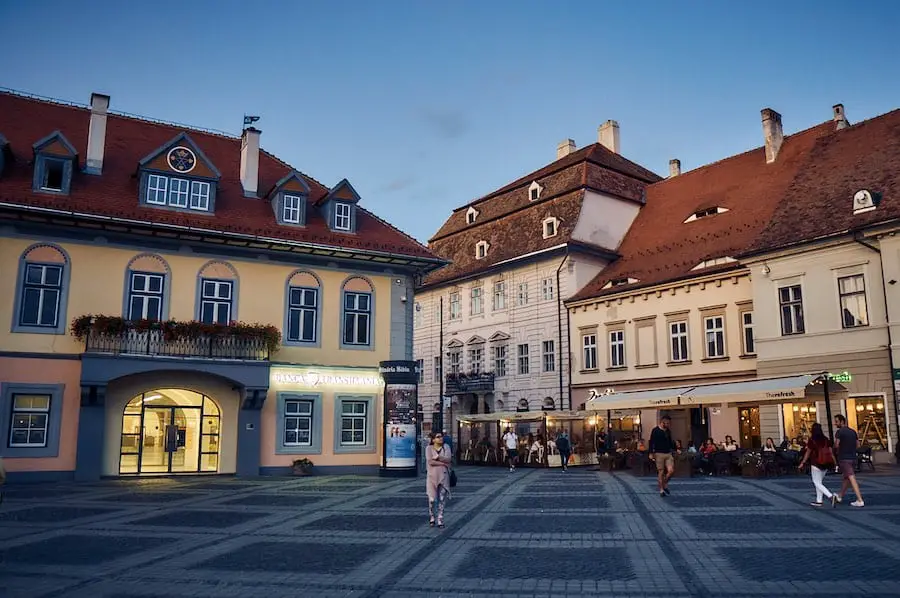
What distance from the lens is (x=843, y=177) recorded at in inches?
1203

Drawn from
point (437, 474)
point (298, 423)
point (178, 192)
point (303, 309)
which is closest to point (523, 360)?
point (303, 309)

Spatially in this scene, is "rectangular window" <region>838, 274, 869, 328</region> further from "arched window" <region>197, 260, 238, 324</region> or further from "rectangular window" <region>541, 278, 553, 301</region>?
"arched window" <region>197, 260, 238, 324</region>

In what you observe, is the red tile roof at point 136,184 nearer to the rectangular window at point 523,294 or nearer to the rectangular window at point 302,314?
the rectangular window at point 302,314

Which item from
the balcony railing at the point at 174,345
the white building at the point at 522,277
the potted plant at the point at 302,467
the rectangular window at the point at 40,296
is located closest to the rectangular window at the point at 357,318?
the balcony railing at the point at 174,345

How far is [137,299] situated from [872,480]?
22957mm

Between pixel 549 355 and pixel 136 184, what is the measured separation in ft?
78.2

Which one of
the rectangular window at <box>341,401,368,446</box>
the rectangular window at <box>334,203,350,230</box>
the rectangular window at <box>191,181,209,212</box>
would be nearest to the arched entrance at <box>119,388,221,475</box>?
the rectangular window at <box>341,401,368,446</box>

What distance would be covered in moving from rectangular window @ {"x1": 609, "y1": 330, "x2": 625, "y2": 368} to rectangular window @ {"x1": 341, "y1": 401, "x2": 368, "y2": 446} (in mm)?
15449

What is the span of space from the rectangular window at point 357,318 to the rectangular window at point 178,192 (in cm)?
659

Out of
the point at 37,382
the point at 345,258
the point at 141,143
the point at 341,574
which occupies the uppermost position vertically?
the point at 141,143

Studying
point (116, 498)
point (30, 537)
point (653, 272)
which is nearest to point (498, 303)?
Answer: point (653, 272)

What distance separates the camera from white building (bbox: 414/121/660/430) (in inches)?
1670

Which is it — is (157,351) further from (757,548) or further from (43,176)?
(757,548)

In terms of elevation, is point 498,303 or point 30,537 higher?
point 498,303
